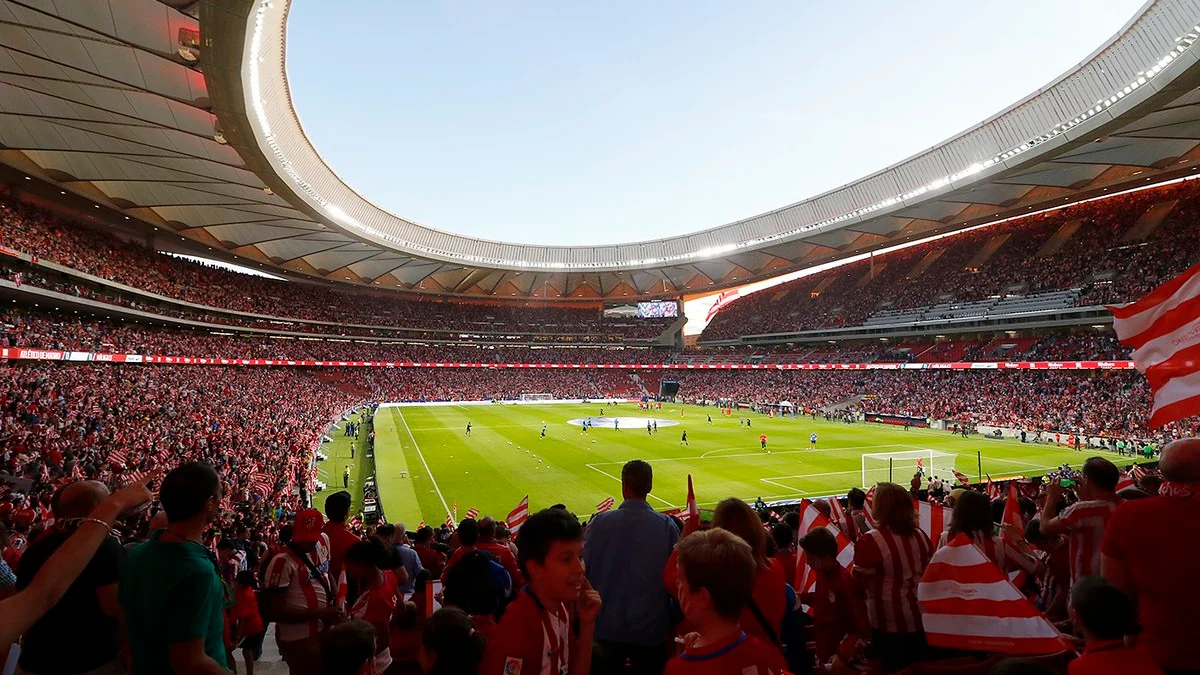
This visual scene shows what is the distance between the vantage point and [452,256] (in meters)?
62.6

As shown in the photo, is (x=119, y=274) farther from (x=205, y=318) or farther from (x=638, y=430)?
(x=638, y=430)

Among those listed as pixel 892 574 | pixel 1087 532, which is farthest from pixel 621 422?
pixel 892 574

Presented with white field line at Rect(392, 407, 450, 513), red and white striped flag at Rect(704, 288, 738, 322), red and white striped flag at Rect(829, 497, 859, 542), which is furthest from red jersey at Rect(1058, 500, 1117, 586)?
red and white striped flag at Rect(704, 288, 738, 322)

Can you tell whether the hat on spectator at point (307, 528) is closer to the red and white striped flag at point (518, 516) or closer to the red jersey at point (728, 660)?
the red jersey at point (728, 660)

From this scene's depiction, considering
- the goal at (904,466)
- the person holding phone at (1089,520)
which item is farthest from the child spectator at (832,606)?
the goal at (904,466)

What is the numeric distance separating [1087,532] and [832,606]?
2.11 meters

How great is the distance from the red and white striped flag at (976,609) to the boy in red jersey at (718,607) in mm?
1903

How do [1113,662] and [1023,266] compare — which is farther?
[1023,266]

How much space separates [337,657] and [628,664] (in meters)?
2.29

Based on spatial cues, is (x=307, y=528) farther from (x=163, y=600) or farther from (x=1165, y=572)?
(x=1165, y=572)

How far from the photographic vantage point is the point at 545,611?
9.02 ft

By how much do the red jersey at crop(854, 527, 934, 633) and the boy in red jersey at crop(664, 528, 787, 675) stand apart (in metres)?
2.37

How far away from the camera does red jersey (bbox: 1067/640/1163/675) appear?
2.48m

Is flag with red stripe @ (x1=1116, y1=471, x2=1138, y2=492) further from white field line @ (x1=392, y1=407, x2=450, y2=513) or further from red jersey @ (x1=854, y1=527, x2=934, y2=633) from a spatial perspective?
white field line @ (x1=392, y1=407, x2=450, y2=513)
